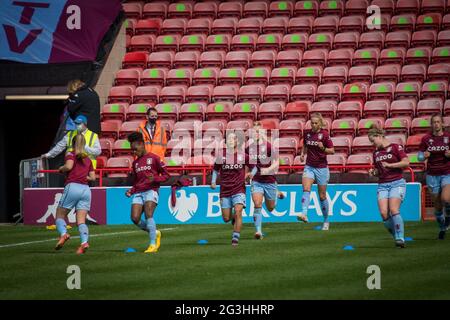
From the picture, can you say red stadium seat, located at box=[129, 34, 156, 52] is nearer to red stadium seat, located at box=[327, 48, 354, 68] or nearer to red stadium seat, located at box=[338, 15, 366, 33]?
red stadium seat, located at box=[327, 48, 354, 68]

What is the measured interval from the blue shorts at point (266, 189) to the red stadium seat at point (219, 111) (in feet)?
26.3

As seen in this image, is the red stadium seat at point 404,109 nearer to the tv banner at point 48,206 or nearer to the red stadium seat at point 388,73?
the red stadium seat at point 388,73

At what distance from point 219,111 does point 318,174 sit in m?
6.79

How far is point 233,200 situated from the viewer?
18.3 meters

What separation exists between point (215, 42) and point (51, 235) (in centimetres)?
1062

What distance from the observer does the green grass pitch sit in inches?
488

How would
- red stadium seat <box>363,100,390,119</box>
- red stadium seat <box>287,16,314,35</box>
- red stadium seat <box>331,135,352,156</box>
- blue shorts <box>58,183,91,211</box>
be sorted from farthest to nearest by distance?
red stadium seat <box>287,16,314,35</box>
red stadium seat <box>363,100,390,119</box>
red stadium seat <box>331,135,352,156</box>
blue shorts <box>58,183,91,211</box>

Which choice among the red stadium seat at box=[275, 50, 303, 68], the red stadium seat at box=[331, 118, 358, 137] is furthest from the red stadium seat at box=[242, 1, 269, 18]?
the red stadium seat at box=[331, 118, 358, 137]

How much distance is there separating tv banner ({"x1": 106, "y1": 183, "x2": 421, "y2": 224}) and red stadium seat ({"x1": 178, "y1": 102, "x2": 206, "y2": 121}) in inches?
147

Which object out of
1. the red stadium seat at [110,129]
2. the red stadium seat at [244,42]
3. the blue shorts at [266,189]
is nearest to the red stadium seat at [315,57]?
the red stadium seat at [244,42]

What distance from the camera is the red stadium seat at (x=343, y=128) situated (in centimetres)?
2645

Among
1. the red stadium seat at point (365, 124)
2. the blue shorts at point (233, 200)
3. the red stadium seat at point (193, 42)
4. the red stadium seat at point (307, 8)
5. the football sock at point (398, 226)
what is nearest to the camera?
the football sock at point (398, 226)

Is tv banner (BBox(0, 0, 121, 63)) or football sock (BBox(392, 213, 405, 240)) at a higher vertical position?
tv banner (BBox(0, 0, 121, 63))
